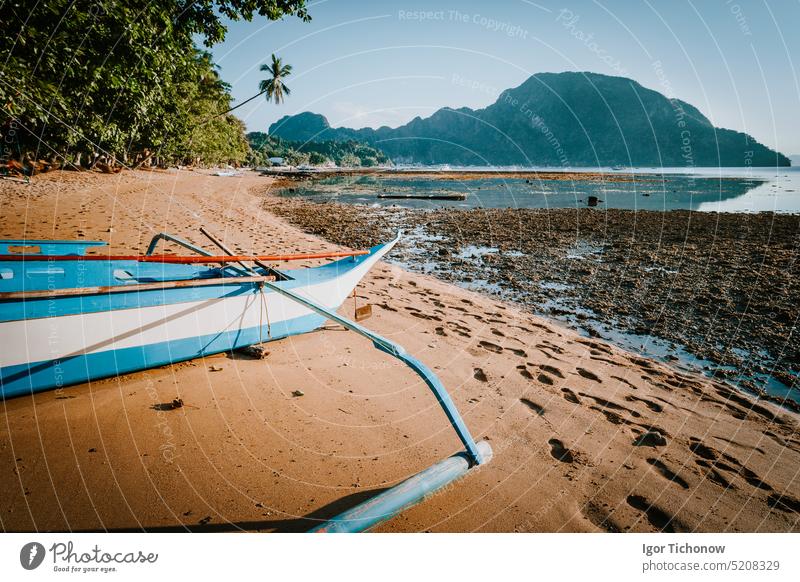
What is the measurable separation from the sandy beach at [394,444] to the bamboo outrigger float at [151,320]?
0.81 feet

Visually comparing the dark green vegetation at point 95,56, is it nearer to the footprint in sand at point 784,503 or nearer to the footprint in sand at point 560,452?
the footprint in sand at point 560,452

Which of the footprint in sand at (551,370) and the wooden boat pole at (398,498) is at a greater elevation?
the wooden boat pole at (398,498)

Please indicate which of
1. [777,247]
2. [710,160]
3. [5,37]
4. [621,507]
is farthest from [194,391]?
[710,160]

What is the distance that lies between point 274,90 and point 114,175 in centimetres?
2626

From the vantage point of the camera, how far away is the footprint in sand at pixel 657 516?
2736 millimetres

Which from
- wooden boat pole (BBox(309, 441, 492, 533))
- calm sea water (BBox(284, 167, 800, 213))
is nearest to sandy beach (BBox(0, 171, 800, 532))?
wooden boat pole (BBox(309, 441, 492, 533))

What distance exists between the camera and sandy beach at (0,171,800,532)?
103 inches

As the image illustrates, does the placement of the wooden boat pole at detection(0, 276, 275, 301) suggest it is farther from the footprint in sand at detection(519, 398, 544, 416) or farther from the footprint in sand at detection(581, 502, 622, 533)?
the footprint in sand at detection(581, 502, 622, 533)

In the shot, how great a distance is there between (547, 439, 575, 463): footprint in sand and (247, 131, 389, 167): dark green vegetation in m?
103

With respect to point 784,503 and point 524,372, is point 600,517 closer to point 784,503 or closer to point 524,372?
point 784,503

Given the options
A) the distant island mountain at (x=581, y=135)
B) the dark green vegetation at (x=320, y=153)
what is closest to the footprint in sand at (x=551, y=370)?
the dark green vegetation at (x=320, y=153)

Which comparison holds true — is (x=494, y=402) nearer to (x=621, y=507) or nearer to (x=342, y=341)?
(x=621, y=507)

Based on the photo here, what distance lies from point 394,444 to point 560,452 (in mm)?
1706

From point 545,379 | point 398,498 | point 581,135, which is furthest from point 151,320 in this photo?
point 581,135
